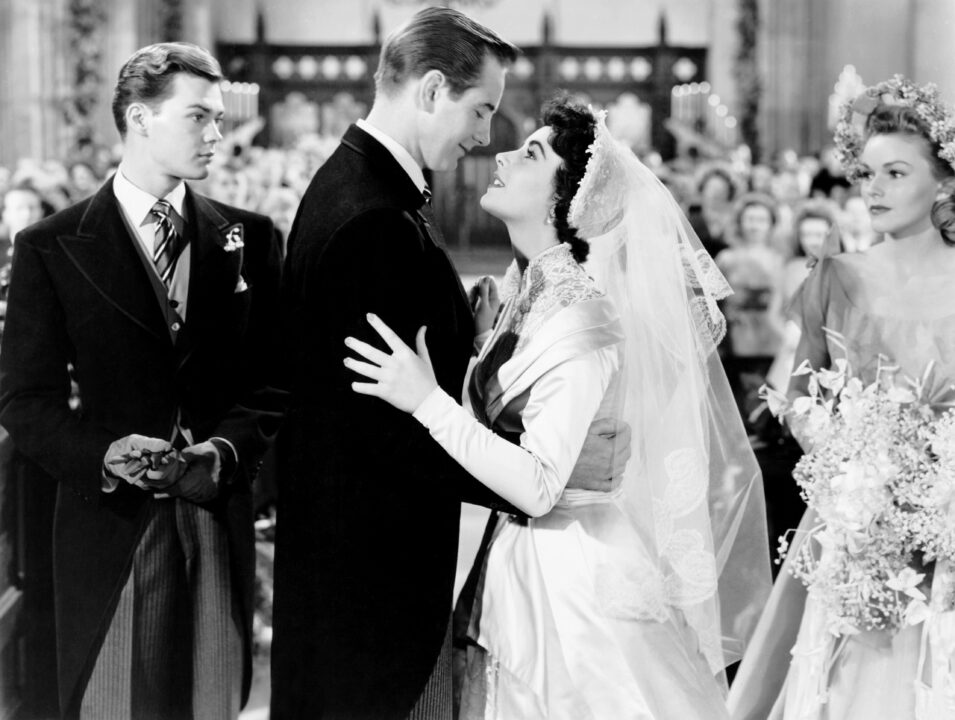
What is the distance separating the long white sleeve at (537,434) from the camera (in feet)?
7.18

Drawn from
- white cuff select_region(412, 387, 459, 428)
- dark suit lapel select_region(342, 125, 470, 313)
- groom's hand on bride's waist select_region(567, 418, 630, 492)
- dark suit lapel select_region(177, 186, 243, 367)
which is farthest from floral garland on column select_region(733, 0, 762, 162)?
white cuff select_region(412, 387, 459, 428)

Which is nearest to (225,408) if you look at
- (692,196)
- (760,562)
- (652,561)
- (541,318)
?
(541,318)

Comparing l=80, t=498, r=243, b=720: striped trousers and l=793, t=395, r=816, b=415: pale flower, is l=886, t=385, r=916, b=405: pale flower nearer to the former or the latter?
l=793, t=395, r=816, b=415: pale flower

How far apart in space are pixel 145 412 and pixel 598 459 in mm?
932

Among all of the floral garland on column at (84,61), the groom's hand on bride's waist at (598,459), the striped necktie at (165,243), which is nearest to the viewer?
the groom's hand on bride's waist at (598,459)

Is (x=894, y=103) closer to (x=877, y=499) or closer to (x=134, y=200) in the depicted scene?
(x=877, y=499)

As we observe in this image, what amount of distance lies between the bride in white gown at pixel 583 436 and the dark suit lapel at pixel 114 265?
59cm

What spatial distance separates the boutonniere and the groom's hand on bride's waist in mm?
873

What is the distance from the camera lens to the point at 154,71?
101 inches

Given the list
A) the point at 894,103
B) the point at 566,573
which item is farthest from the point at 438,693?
the point at 894,103

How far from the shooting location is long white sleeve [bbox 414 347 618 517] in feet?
7.18

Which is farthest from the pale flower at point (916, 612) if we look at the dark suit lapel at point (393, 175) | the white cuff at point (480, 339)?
the dark suit lapel at point (393, 175)

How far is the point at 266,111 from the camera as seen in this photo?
1958 centimetres

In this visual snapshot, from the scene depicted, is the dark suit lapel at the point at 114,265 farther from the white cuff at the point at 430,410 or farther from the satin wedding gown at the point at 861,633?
the satin wedding gown at the point at 861,633
